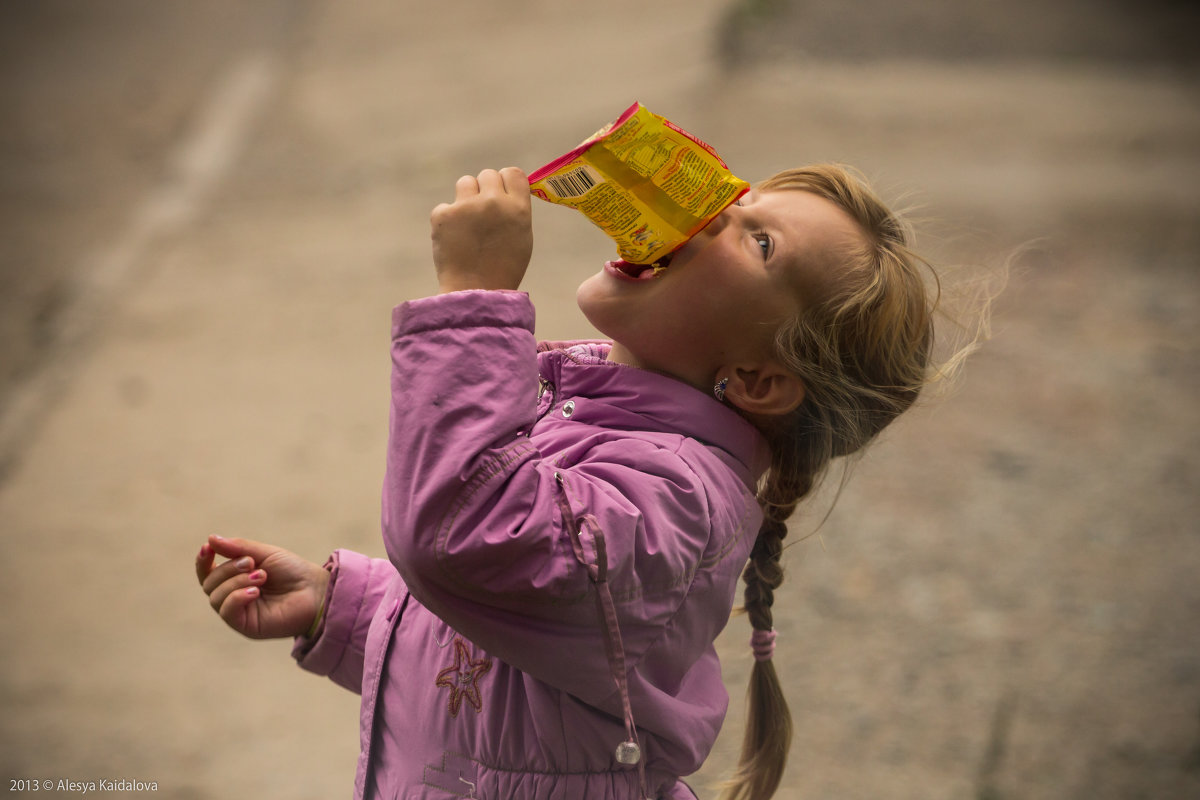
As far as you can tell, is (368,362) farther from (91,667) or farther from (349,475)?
(91,667)

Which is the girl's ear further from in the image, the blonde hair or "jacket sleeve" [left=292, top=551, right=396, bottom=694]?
"jacket sleeve" [left=292, top=551, right=396, bottom=694]

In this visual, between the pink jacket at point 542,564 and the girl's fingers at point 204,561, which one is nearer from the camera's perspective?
the pink jacket at point 542,564

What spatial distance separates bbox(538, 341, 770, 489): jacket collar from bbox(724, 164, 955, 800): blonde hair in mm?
87

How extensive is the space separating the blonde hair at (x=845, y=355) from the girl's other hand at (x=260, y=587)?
58cm

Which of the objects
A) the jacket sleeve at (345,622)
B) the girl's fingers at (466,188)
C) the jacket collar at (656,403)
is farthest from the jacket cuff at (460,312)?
the jacket sleeve at (345,622)

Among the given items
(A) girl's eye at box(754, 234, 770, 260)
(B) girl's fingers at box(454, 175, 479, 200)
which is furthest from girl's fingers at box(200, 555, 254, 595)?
(A) girl's eye at box(754, 234, 770, 260)

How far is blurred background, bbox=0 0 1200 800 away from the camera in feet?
9.75

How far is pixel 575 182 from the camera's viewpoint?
1280 mm

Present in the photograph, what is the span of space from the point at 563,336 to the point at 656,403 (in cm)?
302

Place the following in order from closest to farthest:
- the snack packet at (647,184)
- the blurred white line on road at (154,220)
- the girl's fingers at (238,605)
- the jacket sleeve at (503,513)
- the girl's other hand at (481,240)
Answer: the jacket sleeve at (503,513), the girl's other hand at (481,240), the snack packet at (647,184), the girl's fingers at (238,605), the blurred white line on road at (154,220)

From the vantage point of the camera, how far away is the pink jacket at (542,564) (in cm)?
105

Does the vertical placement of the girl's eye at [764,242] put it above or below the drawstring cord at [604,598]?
above

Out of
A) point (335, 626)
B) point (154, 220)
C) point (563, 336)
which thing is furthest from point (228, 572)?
point (154, 220)

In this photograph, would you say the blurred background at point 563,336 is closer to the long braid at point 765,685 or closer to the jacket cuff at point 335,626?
the long braid at point 765,685
